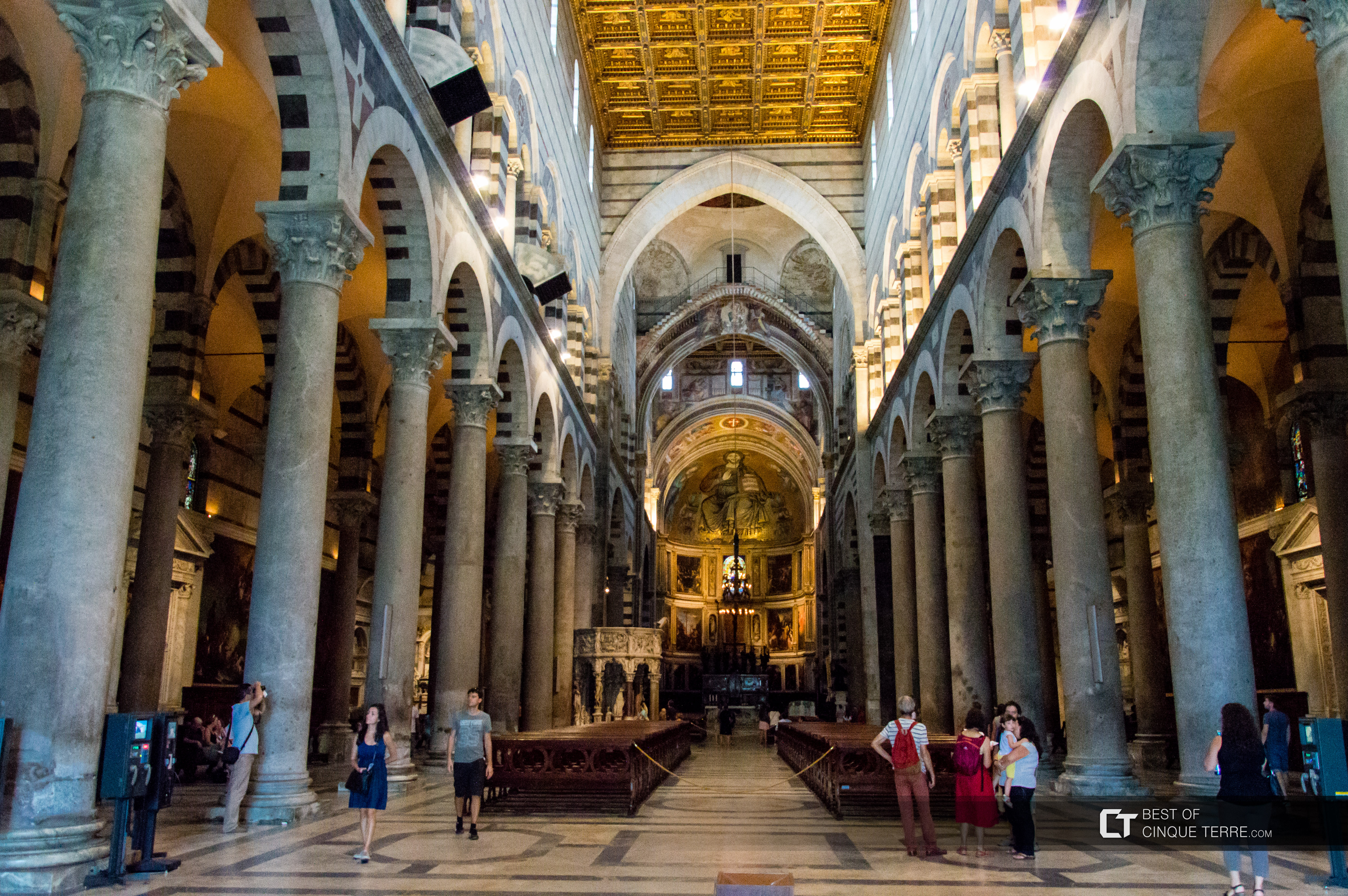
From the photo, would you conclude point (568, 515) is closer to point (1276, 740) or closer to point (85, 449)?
point (1276, 740)

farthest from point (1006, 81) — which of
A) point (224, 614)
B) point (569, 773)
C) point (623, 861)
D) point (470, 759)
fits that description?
point (224, 614)

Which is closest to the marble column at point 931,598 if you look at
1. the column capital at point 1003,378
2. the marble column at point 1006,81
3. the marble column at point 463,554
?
the column capital at point 1003,378

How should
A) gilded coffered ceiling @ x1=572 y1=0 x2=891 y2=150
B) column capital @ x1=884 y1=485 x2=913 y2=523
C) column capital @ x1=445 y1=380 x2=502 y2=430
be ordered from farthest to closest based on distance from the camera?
gilded coffered ceiling @ x1=572 y1=0 x2=891 y2=150 < column capital @ x1=884 y1=485 x2=913 y2=523 < column capital @ x1=445 y1=380 x2=502 y2=430

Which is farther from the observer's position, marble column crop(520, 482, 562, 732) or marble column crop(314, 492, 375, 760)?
marble column crop(520, 482, 562, 732)

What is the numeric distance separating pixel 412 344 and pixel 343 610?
10.3 metres

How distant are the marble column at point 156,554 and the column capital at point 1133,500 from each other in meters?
16.1

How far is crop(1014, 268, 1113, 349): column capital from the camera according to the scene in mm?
12461

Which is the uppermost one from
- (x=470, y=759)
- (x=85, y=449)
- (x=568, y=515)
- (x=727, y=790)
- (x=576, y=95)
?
(x=576, y=95)

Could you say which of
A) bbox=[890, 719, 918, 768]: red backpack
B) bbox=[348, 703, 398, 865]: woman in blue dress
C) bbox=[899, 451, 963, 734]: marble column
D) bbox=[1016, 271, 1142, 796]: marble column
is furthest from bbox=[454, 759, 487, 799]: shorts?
bbox=[899, 451, 963, 734]: marble column

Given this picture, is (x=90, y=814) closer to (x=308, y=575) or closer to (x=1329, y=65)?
(x=308, y=575)

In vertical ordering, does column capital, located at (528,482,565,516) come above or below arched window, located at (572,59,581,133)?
below

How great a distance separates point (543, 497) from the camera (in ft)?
73.5

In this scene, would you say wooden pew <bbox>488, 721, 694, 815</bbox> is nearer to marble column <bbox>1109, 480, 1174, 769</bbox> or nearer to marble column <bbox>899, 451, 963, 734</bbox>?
marble column <bbox>899, 451, 963, 734</bbox>

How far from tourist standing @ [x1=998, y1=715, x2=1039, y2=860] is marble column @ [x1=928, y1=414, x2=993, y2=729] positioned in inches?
352
